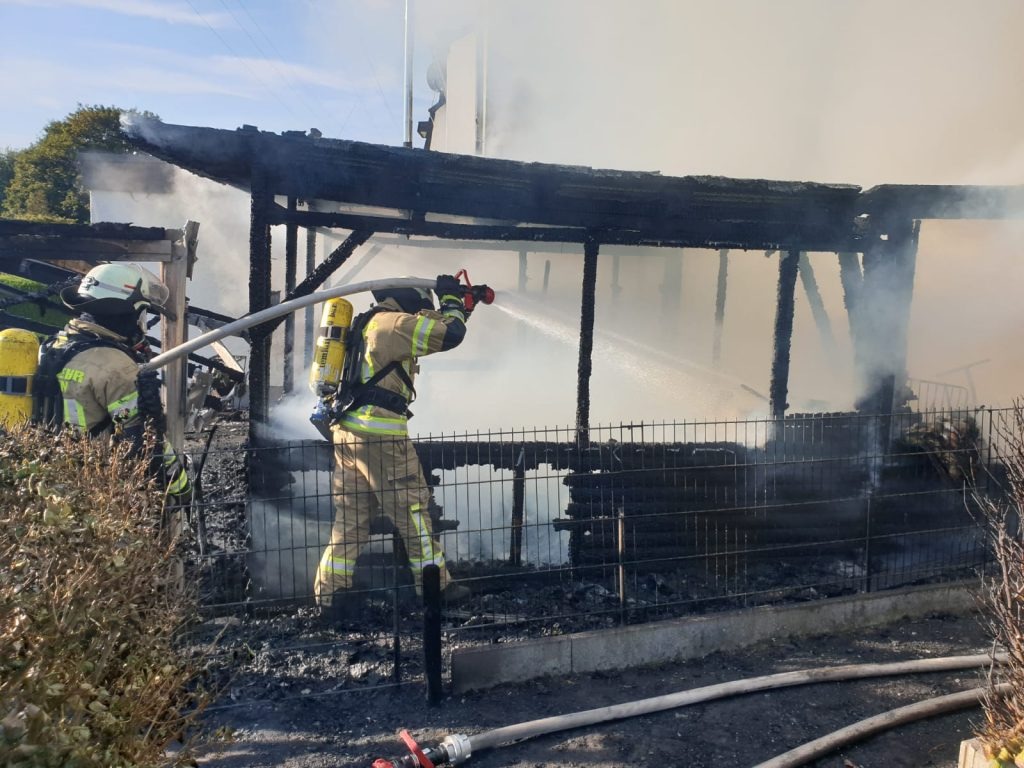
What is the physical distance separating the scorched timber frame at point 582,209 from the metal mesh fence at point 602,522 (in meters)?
0.55

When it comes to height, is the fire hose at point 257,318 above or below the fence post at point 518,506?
above

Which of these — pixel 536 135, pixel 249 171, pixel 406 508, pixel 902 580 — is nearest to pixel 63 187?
pixel 536 135

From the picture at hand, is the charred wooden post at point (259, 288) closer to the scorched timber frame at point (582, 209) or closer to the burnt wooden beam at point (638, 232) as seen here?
the scorched timber frame at point (582, 209)

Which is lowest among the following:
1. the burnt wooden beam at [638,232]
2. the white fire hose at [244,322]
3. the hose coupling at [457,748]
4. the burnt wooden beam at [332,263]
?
the hose coupling at [457,748]

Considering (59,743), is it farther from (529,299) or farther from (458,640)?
(529,299)

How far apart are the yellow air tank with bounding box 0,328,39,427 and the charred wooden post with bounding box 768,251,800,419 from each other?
6.19 m

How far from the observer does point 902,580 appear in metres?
6.02

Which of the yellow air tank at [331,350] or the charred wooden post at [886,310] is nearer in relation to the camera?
the yellow air tank at [331,350]

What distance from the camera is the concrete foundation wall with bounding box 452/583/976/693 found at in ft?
14.0

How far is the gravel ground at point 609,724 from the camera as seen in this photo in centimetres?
358

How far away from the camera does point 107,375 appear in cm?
440

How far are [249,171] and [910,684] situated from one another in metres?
5.70

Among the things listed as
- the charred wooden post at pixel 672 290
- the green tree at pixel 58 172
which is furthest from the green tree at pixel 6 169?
the charred wooden post at pixel 672 290

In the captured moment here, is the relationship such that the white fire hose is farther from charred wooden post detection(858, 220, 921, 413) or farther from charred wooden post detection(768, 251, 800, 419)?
charred wooden post detection(858, 220, 921, 413)
